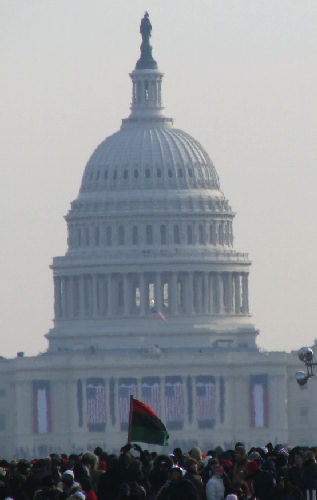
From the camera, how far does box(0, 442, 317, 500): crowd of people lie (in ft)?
199

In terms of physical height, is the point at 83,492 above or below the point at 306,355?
below

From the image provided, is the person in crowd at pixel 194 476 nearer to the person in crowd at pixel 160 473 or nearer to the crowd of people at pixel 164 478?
the crowd of people at pixel 164 478

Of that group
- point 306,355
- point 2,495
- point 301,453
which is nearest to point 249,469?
point 301,453

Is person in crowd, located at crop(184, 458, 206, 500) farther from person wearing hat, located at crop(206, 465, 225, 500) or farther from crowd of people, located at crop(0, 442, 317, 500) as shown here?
person wearing hat, located at crop(206, 465, 225, 500)

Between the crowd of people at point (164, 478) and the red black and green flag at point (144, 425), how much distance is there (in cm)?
65

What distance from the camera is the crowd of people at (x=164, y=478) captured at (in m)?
60.7

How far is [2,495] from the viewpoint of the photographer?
63438mm

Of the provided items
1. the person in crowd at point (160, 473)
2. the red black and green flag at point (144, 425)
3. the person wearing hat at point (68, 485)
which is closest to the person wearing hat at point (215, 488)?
the person in crowd at point (160, 473)

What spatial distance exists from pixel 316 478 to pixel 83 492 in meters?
6.06

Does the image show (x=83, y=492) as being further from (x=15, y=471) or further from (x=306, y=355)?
(x=306, y=355)

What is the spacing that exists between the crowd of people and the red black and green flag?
2.12 ft

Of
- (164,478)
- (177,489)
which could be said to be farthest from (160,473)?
(177,489)

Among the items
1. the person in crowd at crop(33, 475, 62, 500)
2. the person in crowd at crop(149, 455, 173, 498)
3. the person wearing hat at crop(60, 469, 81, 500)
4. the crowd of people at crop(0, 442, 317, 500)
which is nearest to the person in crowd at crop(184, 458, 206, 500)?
the crowd of people at crop(0, 442, 317, 500)

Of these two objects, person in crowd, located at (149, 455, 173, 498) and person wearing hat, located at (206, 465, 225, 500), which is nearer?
person wearing hat, located at (206, 465, 225, 500)
